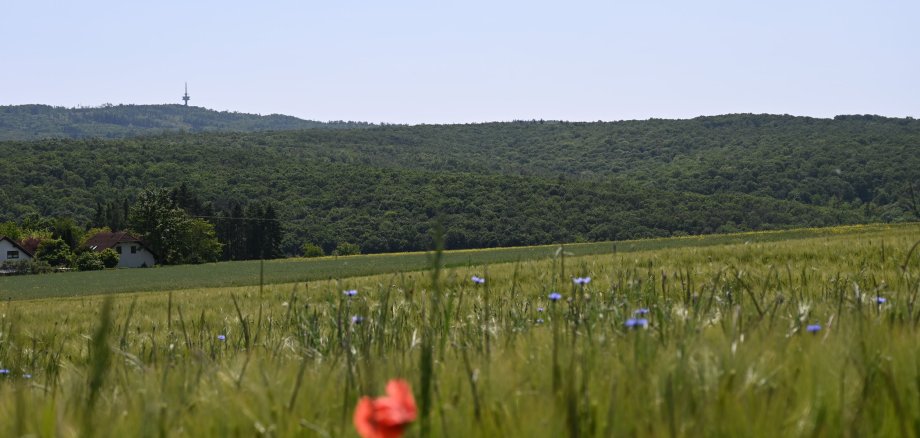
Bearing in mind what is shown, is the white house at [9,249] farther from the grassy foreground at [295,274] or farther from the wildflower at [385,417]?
the wildflower at [385,417]

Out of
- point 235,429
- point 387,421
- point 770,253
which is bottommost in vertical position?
point 770,253

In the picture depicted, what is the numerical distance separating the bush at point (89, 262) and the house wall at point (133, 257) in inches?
194

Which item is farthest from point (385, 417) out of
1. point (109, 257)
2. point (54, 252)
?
point (54, 252)

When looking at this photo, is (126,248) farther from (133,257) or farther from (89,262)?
(89,262)

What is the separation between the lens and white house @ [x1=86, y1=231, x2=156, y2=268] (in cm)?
11094

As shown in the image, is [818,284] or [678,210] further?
[678,210]

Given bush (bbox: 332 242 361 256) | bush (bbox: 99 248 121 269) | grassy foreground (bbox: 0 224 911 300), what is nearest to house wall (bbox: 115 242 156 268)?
bush (bbox: 99 248 121 269)

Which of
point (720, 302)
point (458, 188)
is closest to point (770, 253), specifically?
point (720, 302)

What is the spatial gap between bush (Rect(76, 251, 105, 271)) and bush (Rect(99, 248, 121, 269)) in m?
0.92

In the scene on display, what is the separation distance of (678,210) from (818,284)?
524 feet

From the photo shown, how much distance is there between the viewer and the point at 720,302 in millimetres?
4438

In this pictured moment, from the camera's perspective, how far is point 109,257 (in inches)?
4198

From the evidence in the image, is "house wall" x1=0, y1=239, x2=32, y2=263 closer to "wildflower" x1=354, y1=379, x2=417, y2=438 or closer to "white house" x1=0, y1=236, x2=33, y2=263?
"white house" x1=0, y1=236, x2=33, y2=263

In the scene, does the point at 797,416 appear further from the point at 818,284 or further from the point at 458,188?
the point at 458,188
